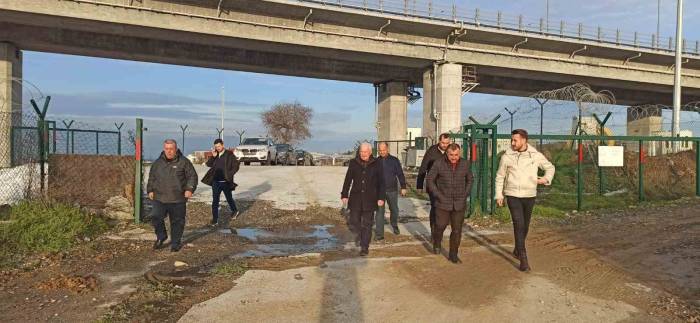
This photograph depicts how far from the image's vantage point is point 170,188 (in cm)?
822

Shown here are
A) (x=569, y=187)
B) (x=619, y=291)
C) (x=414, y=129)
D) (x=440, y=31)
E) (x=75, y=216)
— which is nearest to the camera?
(x=619, y=291)

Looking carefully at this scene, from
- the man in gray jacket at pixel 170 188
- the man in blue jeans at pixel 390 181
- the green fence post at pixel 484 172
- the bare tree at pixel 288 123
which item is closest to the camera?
the man in gray jacket at pixel 170 188

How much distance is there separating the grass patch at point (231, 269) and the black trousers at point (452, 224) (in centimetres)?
267

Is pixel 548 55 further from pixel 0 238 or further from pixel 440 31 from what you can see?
pixel 0 238

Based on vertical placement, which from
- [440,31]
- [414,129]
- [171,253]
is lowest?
[171,253]

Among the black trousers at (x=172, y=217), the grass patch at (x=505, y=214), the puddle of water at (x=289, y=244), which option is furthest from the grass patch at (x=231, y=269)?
the grass patch at (x=505, y=214)

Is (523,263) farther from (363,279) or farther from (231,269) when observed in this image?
(231,269)

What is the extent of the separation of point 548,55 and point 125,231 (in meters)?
30.3

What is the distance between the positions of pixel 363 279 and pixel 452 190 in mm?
1894

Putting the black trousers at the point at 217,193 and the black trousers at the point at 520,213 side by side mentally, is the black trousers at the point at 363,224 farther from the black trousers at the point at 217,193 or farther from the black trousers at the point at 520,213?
the black trousers at the point at 217,193

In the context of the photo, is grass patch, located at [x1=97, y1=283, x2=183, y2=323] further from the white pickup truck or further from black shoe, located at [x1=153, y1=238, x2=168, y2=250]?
the white pickup truck

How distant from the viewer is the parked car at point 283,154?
108ft

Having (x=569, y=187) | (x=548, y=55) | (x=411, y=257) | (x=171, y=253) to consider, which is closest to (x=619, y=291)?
(x=411, y=257)

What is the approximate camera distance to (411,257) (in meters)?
7.73
